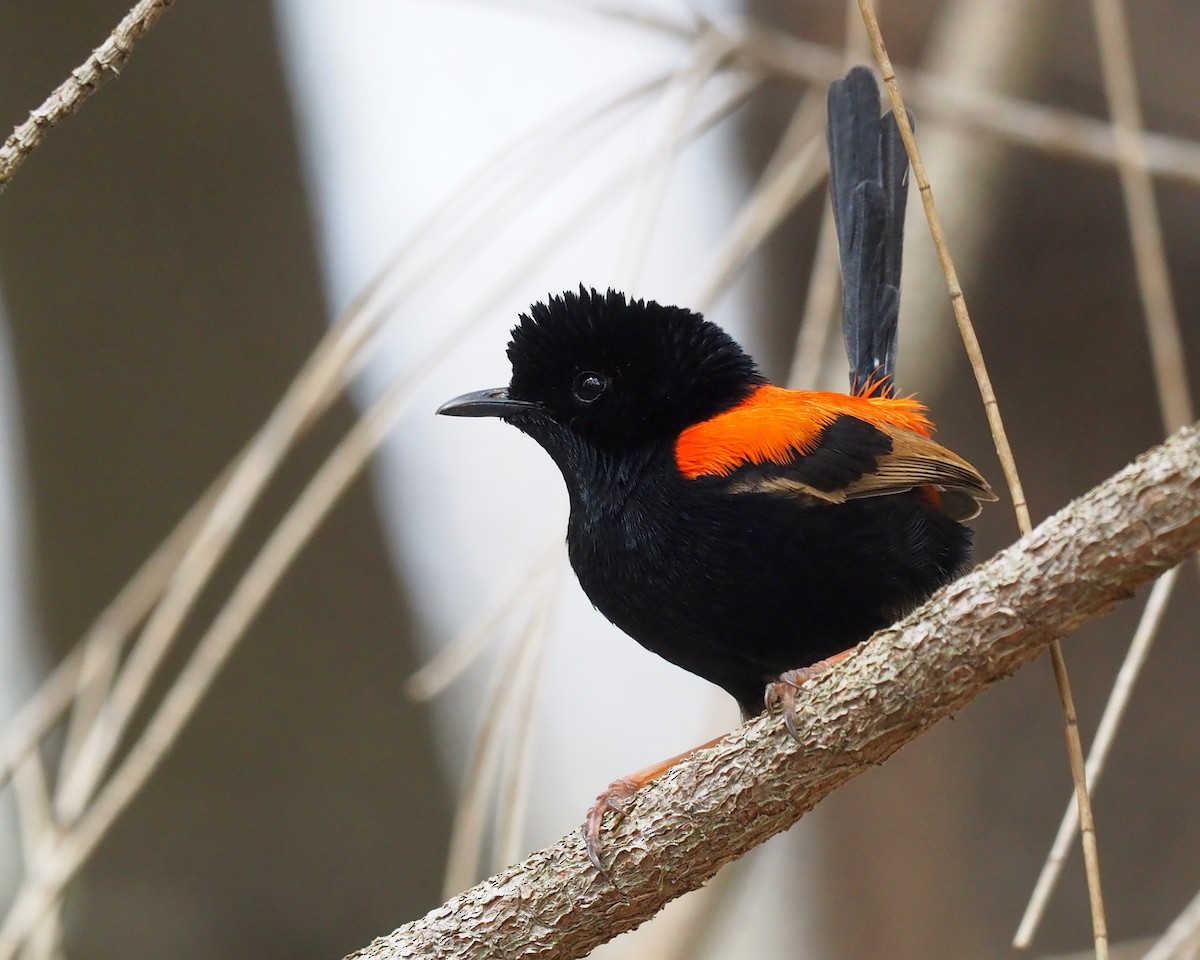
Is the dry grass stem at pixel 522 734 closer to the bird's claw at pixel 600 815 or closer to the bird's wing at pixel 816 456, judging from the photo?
the bird's claw at pixel 600 815

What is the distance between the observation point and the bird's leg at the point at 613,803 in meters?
1.80

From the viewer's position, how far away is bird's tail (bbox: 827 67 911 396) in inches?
108

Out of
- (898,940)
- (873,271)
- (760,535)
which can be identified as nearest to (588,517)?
(760,535)

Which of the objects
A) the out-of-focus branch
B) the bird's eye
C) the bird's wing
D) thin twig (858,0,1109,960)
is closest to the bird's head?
the bird's eye

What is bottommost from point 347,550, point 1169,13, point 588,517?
point 588,517

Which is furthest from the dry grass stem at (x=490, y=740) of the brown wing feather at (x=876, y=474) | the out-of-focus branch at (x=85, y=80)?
the out-of-focus branch at (x=85, y=80)

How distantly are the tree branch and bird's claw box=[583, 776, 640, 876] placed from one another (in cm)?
2

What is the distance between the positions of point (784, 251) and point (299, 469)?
1.87m

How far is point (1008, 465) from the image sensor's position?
1.38 meters

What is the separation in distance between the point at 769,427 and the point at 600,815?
2.57 feet

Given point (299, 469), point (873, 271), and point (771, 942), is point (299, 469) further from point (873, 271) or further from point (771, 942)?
point (771, 942)

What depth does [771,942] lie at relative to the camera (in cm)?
565

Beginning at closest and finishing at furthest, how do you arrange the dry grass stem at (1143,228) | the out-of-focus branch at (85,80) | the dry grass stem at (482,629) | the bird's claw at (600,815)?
the out-of-focus branch at (85,80) → the bird's claw at (600,815) → the dry grass stem at (1143,228) → the dry grass stem at (482,629)

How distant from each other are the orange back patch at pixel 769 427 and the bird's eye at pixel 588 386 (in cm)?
21
